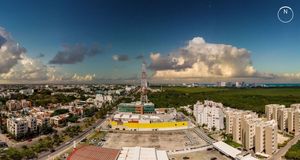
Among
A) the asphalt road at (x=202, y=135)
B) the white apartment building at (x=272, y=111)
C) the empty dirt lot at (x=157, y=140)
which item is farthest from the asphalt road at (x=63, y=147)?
the white apartment building at (x=272, y=111)

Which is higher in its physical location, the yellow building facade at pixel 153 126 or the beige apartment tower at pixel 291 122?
the beige apartment tower at pixel 291 122

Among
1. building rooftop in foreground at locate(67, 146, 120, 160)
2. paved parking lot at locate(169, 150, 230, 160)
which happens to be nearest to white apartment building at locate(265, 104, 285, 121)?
paved parking lot at locate(169, 150, 230, 160)

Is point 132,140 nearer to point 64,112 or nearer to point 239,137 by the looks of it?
point 239,137

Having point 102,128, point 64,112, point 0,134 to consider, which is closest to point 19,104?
point 64,112

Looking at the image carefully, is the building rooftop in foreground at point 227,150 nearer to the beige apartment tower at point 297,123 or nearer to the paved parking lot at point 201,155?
the paved parking lot at point 201,155

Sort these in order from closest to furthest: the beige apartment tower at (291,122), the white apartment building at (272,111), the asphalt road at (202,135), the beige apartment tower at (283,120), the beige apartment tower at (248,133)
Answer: the beige apartment tower at (248,133)
the asphalt road at (202,135)
the beige apartment tower at (291,122)
the beige apartment tower at (283,120)
the white apartment building at (272,111)

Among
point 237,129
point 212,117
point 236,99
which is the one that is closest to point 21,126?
point 212,117

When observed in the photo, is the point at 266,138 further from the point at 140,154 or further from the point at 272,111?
the point at 272,111
